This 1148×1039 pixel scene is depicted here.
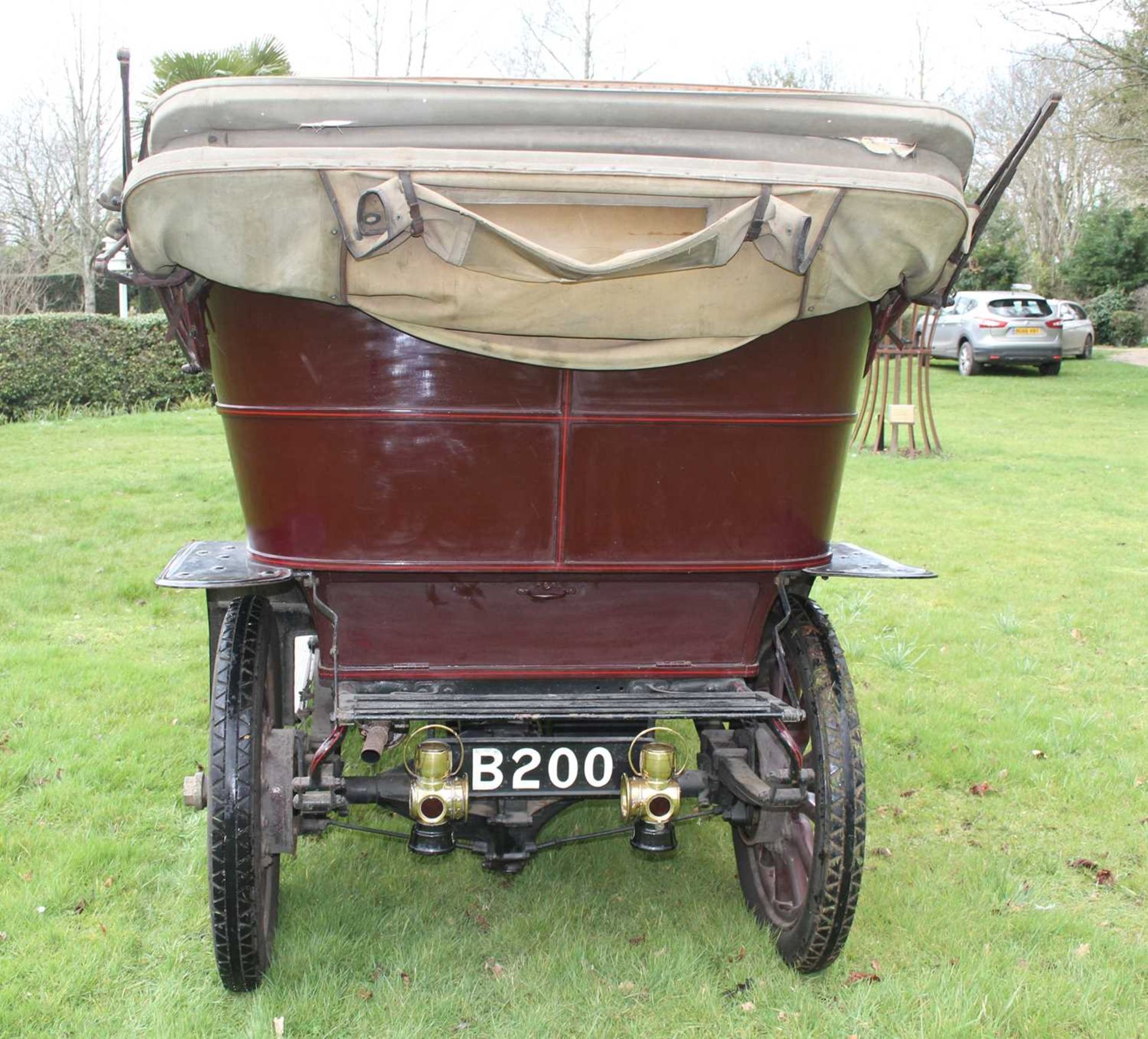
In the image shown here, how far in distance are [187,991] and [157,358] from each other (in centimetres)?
1281

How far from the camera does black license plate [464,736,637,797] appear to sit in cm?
274

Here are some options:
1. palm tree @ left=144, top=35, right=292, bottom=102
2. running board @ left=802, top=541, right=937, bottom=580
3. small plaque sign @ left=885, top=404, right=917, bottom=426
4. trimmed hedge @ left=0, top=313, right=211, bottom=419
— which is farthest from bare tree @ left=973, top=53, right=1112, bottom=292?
running board @ left=802, top=541, right=937, bottom=580

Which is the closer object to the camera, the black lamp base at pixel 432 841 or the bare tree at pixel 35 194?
the black lamp base at pixel 432 841

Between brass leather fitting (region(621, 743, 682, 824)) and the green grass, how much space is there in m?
0.57

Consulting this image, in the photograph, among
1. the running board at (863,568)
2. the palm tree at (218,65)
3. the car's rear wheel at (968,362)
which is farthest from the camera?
the car's rear wheel at (968,362)

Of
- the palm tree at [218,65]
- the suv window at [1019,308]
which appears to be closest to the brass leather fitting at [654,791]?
the palm tree at [218,65]

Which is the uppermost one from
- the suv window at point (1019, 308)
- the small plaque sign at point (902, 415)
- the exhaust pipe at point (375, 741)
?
the suv window at point (1019, 308)

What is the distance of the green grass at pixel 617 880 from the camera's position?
2846 millimetres

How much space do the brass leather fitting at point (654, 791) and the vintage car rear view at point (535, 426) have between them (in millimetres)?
11

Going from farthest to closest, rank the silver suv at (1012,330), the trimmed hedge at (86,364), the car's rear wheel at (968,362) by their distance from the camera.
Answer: the car's rear wheel at (968,362)
the silver suv at (1012,330)
the trimmed hedge at (86,364)

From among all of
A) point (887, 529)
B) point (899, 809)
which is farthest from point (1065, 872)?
point (887, 529)

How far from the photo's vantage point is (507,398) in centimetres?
255

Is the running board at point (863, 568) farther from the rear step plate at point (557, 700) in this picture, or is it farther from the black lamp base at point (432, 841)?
the black lamp base at point (432, 841)

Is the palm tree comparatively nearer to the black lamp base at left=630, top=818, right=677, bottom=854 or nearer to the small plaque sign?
the black lamp base at left=630, top=818, right=677, bottom=854
